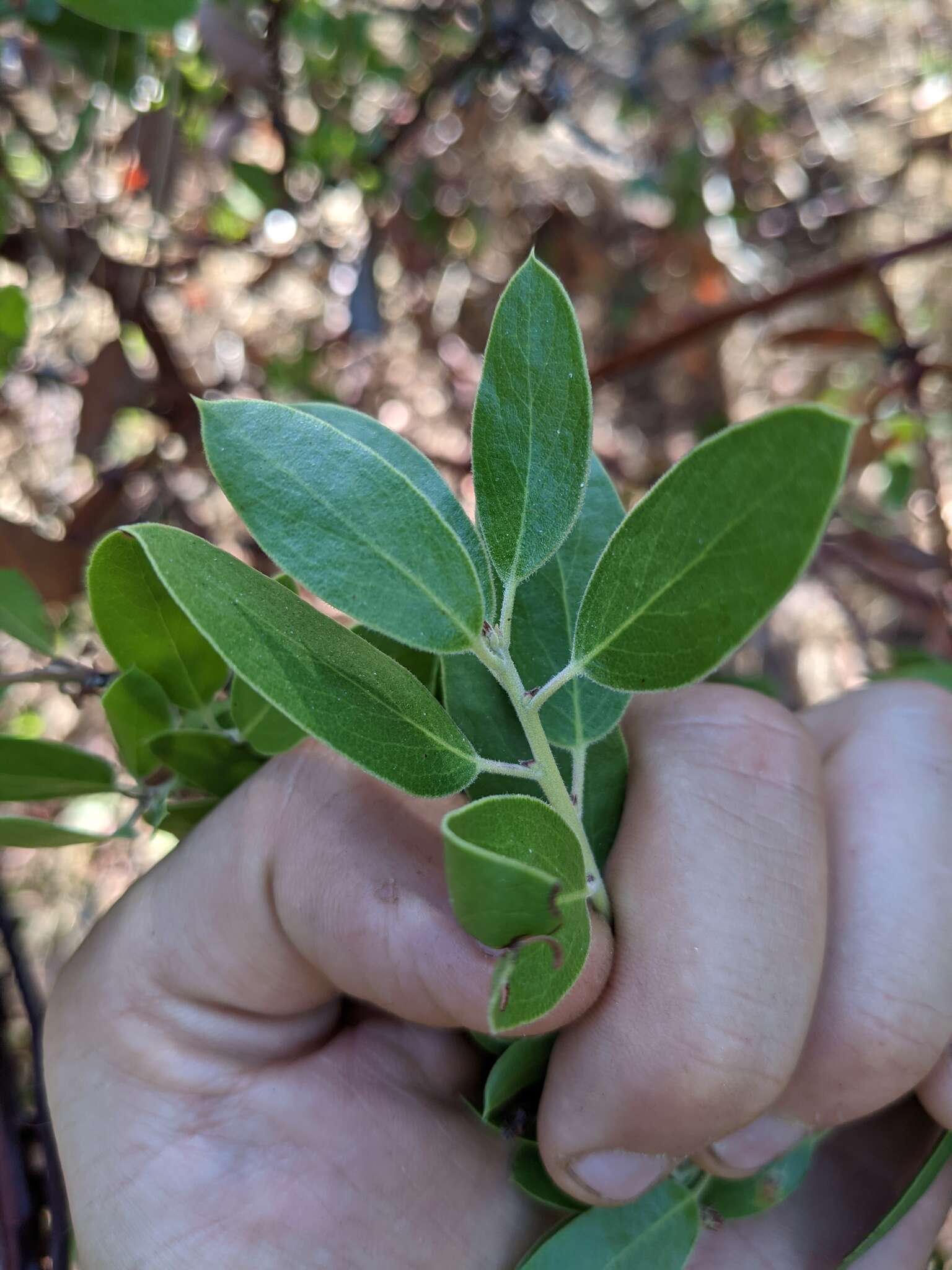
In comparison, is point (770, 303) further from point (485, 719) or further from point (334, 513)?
point (334, 513)

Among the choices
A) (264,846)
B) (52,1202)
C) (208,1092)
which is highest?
(264,846)

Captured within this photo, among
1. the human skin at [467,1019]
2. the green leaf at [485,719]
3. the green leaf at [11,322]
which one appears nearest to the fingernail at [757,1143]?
the human skin at [467,1019]

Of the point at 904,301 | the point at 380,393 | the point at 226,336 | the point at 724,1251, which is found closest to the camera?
the point at 724,1251

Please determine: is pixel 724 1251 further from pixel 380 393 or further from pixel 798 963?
pixel 380 393

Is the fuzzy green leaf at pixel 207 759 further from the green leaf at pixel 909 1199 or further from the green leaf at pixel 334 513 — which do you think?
the green leaf at pixel 909 1199

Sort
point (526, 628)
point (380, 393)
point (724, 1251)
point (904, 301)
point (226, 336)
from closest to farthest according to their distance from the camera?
1. point (526, 628)
2. point (724, 1251)
3. point (380, 393)
4. point (226, 336)
5. point (904, 301)

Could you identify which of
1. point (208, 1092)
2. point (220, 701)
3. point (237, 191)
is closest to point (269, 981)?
point (208, 1092)

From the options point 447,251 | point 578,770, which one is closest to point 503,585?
point 578,770

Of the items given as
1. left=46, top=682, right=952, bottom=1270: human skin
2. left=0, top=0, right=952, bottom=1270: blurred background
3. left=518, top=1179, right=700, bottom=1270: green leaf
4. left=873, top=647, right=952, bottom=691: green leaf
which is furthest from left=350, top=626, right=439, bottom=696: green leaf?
left=873, top=647, right=952, bottom=691: green leaf
